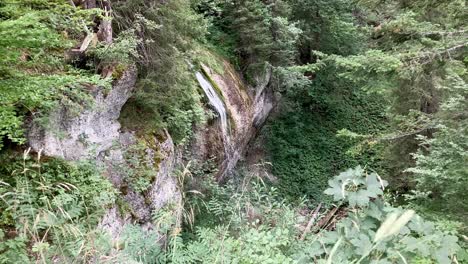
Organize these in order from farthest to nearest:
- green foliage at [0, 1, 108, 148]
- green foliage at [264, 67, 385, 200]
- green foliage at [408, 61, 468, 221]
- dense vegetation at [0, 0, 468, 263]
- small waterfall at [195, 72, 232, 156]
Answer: green foliage at [264, 67, 385, 200] → small waterfall at [195, 72, 232, 156] → green foliage at [408, 61, 468, 221] → green foliage at [0, 1, 108, 148] → dense vegetation at [0, 0, 468, 263]

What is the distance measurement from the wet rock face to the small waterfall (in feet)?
9.09

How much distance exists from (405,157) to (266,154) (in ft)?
16.7

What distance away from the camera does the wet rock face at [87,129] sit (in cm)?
442

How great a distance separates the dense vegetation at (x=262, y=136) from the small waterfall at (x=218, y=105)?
2.16 feet

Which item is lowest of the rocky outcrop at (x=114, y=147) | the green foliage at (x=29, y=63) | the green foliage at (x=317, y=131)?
the green foliage at (x=317, y=131)

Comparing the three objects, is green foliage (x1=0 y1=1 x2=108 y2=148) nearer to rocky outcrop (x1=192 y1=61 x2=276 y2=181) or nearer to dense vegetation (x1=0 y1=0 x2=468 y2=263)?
dense vegetation (x1=0 y1=0 x2=468 y2=263)

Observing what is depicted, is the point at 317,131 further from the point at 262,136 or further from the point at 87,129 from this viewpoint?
the point at 87,129

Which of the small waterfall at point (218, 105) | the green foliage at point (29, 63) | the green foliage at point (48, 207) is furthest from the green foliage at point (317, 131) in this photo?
the green foliage at point (29, 63)

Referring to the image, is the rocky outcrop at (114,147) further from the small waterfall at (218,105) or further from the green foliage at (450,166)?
the green foliage at (450,166)

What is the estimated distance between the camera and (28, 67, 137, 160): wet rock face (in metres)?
4.42

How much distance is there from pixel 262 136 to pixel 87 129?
877 centimetres

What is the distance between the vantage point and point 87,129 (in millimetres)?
5113

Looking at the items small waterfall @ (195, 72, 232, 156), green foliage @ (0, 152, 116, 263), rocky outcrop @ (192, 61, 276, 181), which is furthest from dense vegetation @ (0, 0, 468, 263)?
small waterfall @ (195, 72, 232, 156)

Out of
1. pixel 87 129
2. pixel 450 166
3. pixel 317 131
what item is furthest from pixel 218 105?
pixel 317 131
